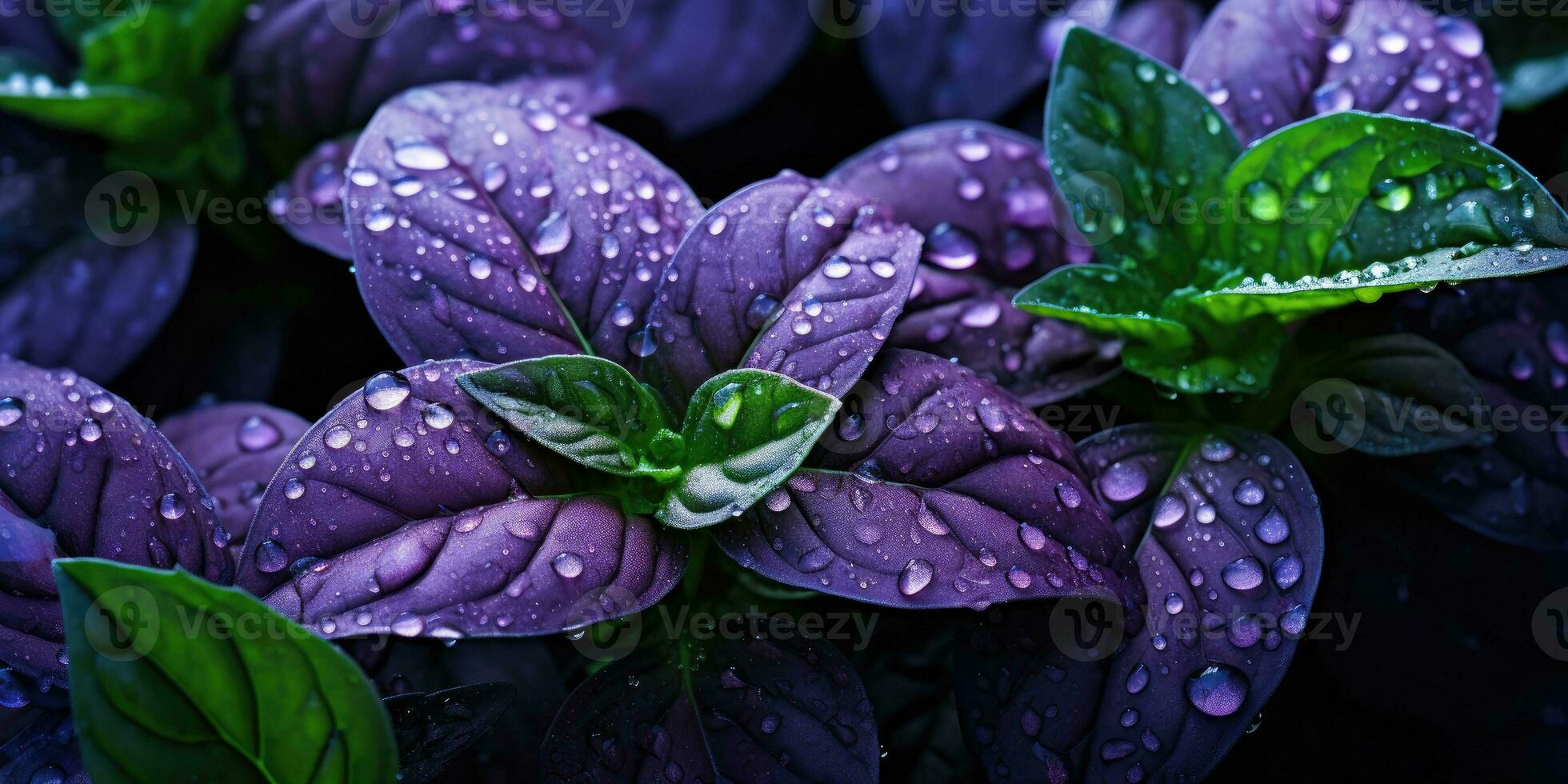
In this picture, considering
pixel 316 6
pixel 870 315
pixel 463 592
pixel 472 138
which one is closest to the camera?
pixel 463 592

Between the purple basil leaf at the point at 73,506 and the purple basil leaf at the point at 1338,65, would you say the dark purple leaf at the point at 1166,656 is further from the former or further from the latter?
the purple basil leaf at the point at 73,506

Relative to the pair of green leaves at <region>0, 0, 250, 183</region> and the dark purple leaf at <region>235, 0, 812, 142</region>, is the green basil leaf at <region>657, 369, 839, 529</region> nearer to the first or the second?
the dark purple leaf at <region>235, 0, 812, 142</region>

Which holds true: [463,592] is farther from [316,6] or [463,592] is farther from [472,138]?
[316,6]

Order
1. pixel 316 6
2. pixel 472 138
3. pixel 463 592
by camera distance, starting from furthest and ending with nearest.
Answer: pixel 316 6 < pixel 472 138 < pixel 463 592

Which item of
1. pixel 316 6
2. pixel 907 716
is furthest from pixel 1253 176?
pixel 316 6

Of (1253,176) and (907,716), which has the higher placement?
(1253,176)

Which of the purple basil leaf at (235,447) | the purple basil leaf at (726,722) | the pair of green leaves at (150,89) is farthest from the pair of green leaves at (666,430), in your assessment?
the pair of green leaves at (150,89)

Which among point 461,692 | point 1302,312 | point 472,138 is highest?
point 472,138
